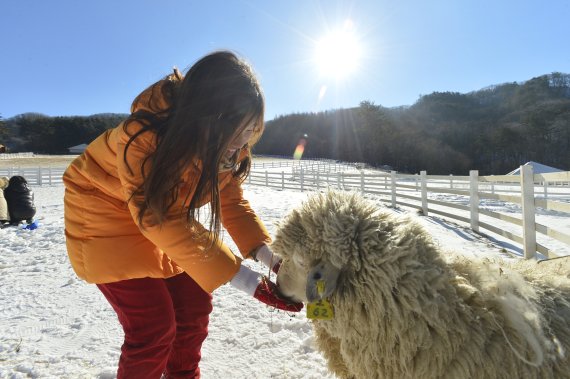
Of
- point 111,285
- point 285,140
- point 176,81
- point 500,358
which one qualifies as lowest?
point 500,358

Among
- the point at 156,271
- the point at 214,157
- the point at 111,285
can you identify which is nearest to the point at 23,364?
the point at 111,285

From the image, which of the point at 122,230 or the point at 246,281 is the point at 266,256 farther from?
the point at 122,230

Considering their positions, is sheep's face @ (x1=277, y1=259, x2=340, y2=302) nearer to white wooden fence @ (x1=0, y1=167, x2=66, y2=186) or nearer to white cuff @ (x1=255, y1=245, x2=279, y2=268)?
white cuff @ (x1=255, y1=245, x2=279, y2=268)

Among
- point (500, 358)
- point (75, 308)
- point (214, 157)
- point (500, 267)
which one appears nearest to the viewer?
point (500, 358)

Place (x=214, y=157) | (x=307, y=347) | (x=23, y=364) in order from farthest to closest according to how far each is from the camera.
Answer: (x=307, y=347), (x=23, y=364), (x=214, y=157)

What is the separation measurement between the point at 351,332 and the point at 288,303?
299 millimetres

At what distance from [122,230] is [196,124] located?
63 centimetres

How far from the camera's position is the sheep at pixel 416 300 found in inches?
51.9

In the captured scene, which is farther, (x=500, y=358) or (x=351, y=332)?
(x=351, y=332)

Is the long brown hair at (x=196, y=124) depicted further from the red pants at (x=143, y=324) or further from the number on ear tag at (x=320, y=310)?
the number on ear tag at (x=320, y=310)

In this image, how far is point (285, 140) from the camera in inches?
3113

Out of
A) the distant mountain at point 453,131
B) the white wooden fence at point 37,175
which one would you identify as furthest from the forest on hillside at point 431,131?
the white wooden fence at point 37,175

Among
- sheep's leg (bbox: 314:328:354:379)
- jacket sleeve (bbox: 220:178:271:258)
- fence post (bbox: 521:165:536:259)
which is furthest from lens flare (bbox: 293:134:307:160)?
sheep's leg (bbox: 314:328:354:379)

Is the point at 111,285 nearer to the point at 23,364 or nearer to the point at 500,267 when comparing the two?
the point at 23,364
